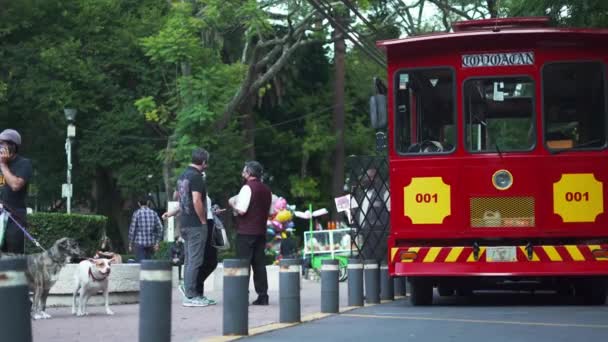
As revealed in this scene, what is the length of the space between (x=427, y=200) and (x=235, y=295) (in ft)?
17.0

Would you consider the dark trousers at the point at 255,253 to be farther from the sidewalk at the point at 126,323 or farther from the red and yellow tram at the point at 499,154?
the red and yellow tram at the point at 499,154

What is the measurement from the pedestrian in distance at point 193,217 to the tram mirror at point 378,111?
2.17 meters

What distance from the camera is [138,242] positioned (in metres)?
26.1

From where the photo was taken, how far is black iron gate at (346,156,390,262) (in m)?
20.5

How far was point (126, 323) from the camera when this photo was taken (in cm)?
1456

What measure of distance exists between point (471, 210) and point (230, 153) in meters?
30.4

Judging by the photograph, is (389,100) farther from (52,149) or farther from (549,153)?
(52,149)

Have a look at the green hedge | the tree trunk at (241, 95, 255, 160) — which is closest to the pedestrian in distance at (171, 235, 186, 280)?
the green hedge

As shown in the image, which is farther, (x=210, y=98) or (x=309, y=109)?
(x=309, y=109)

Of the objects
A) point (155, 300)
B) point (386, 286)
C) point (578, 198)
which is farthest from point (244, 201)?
point (155, 300)

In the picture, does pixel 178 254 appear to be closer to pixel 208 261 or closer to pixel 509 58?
A: pixel 208 261

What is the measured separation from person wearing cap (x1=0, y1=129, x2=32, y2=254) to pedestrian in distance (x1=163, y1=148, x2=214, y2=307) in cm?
399

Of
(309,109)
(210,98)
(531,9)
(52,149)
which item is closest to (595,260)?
(531,9)

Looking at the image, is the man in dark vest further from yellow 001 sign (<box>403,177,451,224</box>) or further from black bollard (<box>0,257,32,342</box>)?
black bollard (<box>0,257,32,342</box>)
